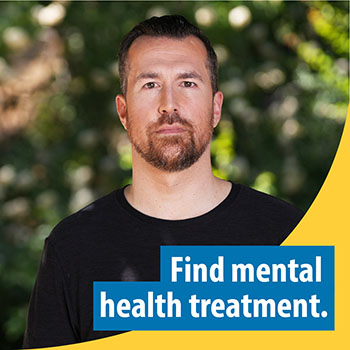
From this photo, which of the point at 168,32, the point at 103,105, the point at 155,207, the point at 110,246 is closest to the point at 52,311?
the point at 110,246

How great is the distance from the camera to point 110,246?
4.34 ft

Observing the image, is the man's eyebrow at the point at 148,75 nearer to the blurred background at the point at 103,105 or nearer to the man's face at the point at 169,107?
the man's face at the point at 169,107

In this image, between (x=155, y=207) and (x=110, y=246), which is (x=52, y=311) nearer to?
(x=110, y=246)

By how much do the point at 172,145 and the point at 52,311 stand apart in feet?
1.37

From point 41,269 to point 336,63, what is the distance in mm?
2319

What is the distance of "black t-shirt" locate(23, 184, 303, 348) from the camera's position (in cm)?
130

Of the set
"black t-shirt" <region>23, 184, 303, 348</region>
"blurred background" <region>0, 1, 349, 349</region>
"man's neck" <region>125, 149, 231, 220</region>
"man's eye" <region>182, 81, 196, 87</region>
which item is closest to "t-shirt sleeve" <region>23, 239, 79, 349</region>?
"black t-shirt" <region>23, 184, 303, 348</region>

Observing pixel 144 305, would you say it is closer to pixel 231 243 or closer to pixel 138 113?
pixel 231 243

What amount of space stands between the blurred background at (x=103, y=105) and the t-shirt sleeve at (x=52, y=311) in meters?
1.66

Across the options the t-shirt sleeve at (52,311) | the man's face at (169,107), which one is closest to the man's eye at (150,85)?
the man's face at (169,107)

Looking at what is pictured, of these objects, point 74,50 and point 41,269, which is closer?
point 41,269

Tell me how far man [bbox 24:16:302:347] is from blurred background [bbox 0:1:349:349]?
1.53m

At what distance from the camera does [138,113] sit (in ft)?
4.42

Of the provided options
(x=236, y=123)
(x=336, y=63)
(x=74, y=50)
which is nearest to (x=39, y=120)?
(x=74, y=50)
